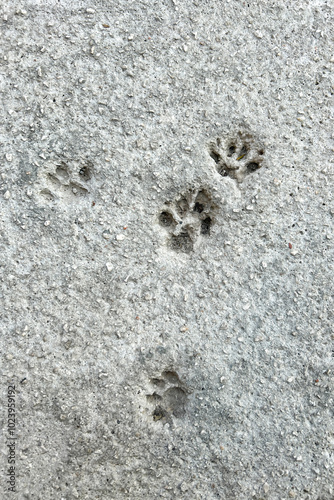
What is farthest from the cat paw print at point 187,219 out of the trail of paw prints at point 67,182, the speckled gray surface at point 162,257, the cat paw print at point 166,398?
the cat paw print at point 166,398

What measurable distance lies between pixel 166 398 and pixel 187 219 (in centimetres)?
48

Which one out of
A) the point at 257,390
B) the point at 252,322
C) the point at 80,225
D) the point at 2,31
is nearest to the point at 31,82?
the point at 2,31

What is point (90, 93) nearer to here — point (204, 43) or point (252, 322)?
point (204, 43)

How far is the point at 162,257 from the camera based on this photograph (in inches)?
39.8

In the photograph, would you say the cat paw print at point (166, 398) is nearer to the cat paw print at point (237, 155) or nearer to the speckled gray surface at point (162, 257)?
the speckled gray surface at point (162, 257)

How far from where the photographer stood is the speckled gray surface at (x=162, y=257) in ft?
3.22

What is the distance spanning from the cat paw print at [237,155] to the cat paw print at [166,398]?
550mm

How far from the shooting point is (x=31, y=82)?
0.98m

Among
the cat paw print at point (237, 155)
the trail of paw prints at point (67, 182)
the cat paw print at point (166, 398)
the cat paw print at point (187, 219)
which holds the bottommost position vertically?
the cat paw print at point (166, 398)

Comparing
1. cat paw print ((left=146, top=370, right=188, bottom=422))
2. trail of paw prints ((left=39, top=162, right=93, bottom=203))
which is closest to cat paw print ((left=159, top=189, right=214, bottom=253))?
trail of paw prints ((left=39, top=162, right=93, bottom=203))

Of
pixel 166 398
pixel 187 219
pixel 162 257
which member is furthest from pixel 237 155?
pixel 166 398

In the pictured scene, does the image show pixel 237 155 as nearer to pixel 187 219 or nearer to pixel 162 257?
pixel 187 219

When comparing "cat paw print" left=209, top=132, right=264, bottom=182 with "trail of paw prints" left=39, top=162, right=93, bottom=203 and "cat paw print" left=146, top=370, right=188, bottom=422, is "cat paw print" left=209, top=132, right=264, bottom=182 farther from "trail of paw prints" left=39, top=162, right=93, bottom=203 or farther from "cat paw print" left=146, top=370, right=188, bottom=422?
"cat paw print" left=146, top=370, right=188, bottom=422

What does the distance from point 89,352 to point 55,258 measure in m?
0.26
